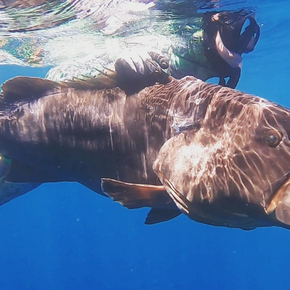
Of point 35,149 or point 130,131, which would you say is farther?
point 35,149

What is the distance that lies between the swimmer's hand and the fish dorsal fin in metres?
0.98

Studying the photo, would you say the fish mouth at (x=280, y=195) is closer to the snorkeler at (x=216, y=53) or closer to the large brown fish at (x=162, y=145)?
the large brown fish at (x=162, y=145)

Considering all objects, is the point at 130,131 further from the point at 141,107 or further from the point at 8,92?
the point at 8,92

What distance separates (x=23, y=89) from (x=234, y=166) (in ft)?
9.54

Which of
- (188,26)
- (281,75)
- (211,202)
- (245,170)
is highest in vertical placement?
(245,170)

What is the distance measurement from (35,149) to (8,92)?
0.78 m

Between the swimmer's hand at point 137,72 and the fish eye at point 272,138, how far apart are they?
1.52 m

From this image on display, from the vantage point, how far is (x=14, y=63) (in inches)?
667

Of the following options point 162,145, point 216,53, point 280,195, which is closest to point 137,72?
point 162,145

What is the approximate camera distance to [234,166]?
9.08 ft

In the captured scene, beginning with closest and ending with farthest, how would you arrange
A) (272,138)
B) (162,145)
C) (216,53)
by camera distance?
(272,138) < (162,145) < (216,53)

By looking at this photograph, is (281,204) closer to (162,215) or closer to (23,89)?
(162,215)

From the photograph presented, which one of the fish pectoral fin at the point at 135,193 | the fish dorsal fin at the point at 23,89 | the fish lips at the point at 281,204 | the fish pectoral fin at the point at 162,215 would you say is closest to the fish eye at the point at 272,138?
the fish lips at the point at 281,204

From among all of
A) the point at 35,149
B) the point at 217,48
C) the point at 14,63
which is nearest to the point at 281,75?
the point at 14,63
